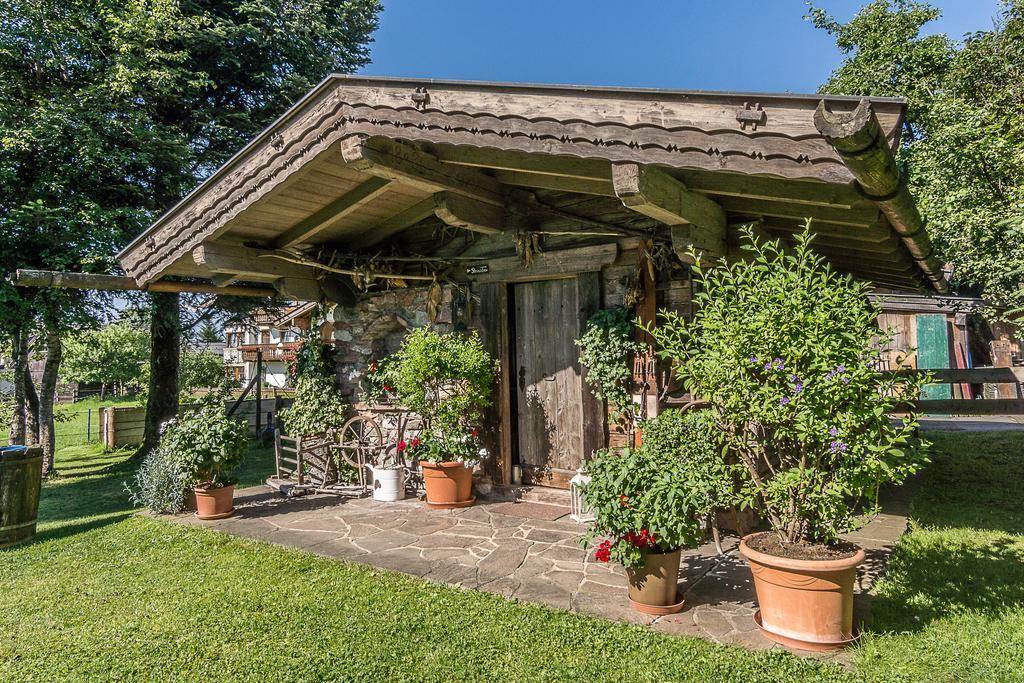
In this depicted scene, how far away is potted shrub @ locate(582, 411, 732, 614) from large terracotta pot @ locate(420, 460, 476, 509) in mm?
2482

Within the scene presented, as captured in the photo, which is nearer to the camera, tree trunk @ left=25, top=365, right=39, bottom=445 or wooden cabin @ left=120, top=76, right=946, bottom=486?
wooden cabin @ left=120, top=76, right=946, bottom=486

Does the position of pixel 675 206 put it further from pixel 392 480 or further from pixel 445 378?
pixel 392 480

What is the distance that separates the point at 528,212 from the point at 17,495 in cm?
522

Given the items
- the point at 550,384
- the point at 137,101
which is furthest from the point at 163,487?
the point at 137,101

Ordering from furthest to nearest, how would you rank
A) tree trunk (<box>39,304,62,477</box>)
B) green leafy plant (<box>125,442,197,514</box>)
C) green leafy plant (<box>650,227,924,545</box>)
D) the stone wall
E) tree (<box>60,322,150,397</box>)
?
tree (<box>60,322,150,397</box>) < tree trunk (<box>39,304,62,477</box>) < the stone wall < green leafy plant (<box>125,442,197,514</box>) < green leafy plant (<box>650,227,924,545</box>)

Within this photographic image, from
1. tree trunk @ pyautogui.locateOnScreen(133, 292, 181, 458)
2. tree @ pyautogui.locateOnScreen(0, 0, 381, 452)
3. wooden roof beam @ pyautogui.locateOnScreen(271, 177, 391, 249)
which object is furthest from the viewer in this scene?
tree trunk @ pyautogui.locateOnScreen(133, 292, 181, 458)

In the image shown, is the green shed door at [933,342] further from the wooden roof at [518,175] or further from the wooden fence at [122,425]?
the wooden fence at [122,425]

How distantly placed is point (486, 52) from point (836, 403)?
26.7 metres

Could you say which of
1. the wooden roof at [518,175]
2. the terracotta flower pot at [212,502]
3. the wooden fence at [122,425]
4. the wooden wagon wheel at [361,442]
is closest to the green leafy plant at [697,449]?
the wooden roof at [518,175]

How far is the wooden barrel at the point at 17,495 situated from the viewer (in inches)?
199

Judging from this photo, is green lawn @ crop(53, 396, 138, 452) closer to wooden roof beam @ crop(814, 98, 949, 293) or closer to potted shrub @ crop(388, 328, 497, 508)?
potted shrub @ crop(388, 328, 497, 508)

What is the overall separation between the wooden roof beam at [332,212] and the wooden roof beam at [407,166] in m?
0.58

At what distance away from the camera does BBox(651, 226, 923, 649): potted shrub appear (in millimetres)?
2787

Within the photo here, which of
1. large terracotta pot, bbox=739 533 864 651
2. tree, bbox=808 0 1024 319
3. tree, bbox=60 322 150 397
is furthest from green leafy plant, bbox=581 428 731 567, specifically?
tree, bbox=60 322 150 397
